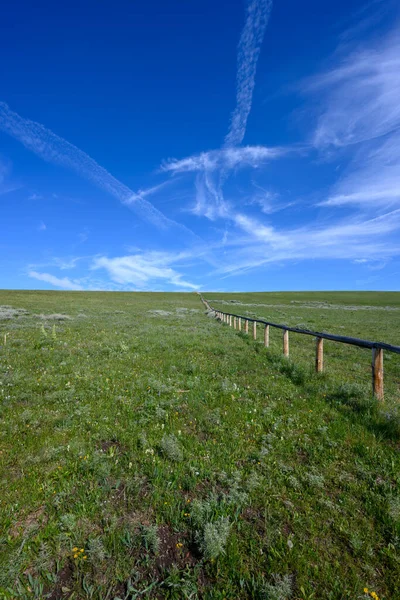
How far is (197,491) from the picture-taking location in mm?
4730

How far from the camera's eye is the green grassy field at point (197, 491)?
3402 mm

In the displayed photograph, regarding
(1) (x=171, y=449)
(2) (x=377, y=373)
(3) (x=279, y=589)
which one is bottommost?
(3) (x=279, y=589)

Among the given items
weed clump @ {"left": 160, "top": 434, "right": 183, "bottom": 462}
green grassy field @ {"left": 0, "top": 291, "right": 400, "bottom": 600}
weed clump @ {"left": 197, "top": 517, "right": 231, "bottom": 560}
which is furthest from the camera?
weed clump @ {"left": 160, "top": 434, "right": 183, "bottom": 462}

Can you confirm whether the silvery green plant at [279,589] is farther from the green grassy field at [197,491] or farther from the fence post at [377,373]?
the fence post at [377,373]

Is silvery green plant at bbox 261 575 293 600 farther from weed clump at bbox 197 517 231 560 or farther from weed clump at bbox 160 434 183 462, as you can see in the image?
weed clump at bbox 160 434 183 462

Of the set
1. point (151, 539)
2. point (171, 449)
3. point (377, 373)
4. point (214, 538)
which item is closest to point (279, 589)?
point (214, 538)

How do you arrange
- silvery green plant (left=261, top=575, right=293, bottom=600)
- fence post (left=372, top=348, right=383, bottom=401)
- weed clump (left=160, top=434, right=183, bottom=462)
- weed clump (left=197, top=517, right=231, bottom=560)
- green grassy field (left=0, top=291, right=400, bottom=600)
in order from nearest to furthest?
silvery green plant (left=261, top=575, right=293, bottom=600) < green grassy field (left=0, top=291, right=400, bottom=600) < weed clump (left=197, top=517, right=231, bottom=560) < weed clump (left=160, top=434, right=183, bottom=462) < fence post (left=372, top=348, right=383, bottom=401)

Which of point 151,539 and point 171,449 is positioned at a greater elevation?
point 171,449

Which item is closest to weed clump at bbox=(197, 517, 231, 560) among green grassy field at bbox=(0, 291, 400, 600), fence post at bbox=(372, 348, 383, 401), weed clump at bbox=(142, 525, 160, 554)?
green grassy field at bbox=(0, 291, 400, 600)

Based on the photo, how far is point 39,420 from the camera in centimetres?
698

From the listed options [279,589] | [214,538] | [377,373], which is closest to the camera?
[279,589]

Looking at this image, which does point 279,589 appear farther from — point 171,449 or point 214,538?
point 171,449

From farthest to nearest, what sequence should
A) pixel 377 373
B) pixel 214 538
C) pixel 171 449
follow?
1. pixel 377 373
2. pixel 171 449
3. pixel 214 538

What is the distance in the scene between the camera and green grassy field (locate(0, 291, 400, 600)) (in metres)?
3.40
